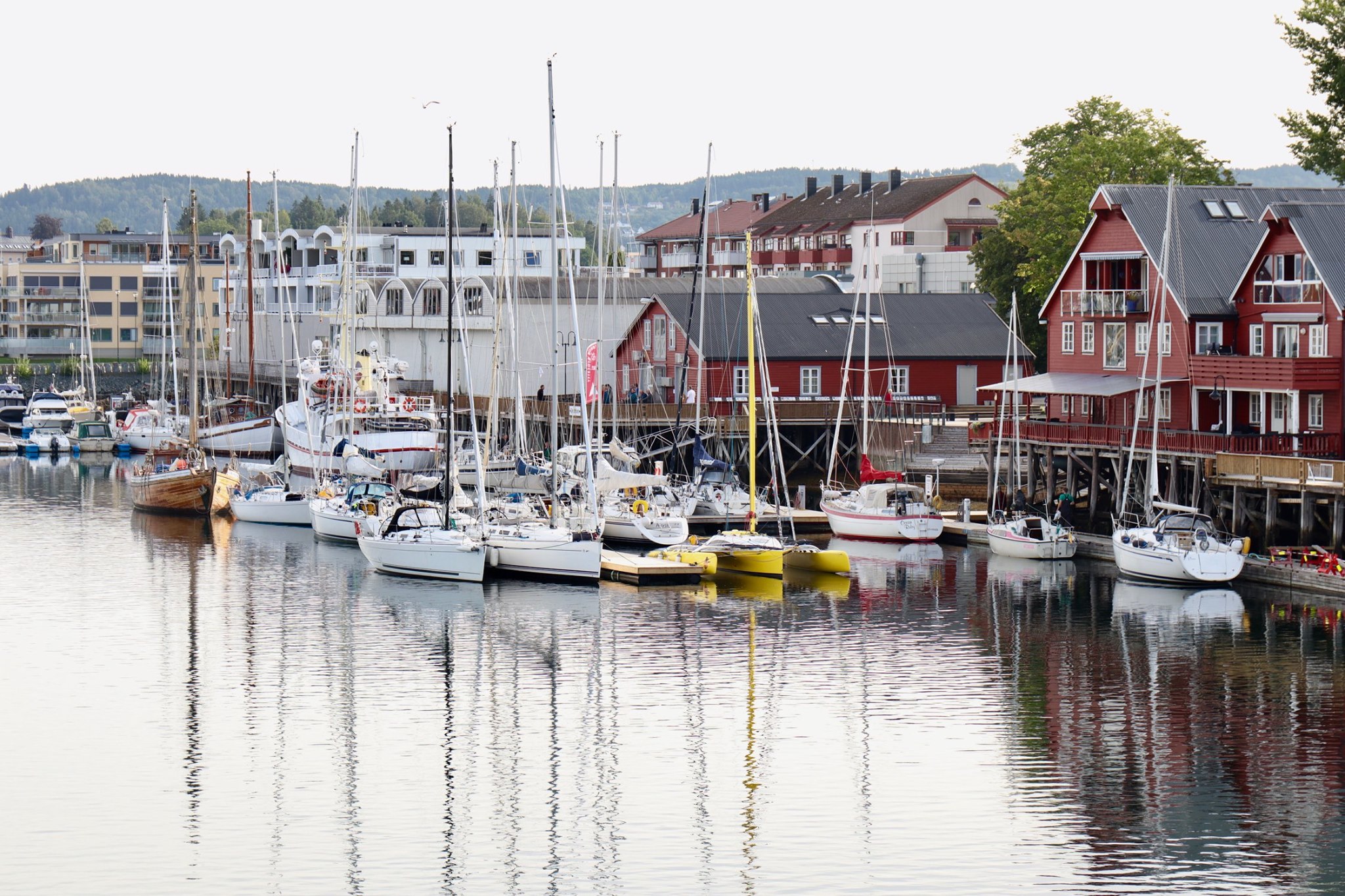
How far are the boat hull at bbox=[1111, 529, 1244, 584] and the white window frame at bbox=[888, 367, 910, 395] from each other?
33.3m

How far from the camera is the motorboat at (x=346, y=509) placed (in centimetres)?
6912

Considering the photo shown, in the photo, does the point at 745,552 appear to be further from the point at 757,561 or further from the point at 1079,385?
the point at 1079,385

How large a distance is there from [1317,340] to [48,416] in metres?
84.6

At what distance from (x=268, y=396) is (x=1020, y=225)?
5878 cm

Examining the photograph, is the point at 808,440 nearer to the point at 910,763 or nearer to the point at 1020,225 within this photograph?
the point at 1020,225

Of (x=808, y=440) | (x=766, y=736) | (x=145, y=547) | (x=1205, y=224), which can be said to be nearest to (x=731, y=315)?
(x=808, y=440)

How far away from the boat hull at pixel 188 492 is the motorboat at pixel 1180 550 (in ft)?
125

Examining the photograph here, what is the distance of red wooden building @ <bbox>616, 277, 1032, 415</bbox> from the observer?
9006 cm

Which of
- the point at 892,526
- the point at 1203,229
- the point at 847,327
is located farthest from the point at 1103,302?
the point at 847,327

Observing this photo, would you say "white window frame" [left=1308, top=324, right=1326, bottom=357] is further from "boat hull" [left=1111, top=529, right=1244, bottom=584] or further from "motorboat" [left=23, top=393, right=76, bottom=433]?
"motorboat" [left=23, top=393, right=76, bottom=433]

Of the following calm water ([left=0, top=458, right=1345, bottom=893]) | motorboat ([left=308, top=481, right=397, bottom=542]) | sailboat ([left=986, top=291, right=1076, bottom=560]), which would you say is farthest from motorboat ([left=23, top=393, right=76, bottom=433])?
sailboat ([left=986, top=291, right=1076, bottom=560])

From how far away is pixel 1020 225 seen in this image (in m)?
96.2

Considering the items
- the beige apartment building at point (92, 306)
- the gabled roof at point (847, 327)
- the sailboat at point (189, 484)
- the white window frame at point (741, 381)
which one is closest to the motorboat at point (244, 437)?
the sailboat at point (189, 484)

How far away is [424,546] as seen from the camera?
195ft
